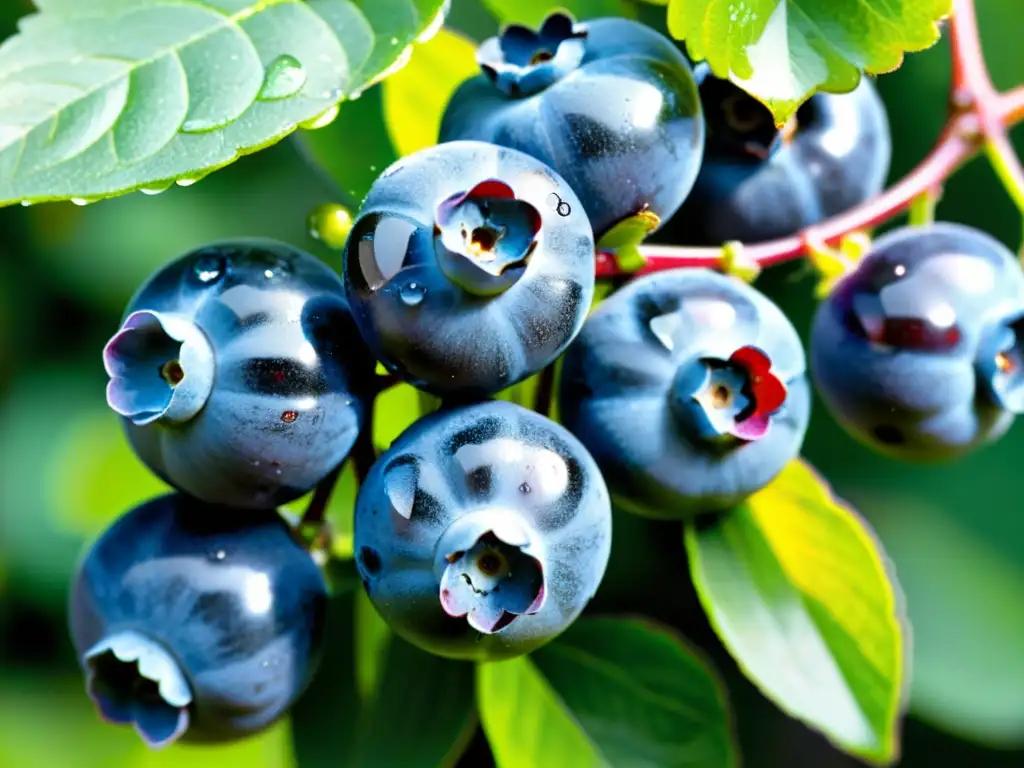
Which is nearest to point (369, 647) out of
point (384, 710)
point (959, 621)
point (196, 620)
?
point (384, 710)

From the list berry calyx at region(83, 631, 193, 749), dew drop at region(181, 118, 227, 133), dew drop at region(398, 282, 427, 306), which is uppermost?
dew drop at region(181, 118, 227, 133)

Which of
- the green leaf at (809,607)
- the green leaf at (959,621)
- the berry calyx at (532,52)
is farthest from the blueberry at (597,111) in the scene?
the green leaf at (959,621)

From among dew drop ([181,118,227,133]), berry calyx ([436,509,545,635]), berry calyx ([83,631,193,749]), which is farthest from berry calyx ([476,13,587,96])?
berry calyx ([83,631,193,749])

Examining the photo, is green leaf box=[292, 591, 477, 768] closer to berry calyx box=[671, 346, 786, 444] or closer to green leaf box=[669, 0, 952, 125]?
berry calyx box=[671, 346, 786, 444]

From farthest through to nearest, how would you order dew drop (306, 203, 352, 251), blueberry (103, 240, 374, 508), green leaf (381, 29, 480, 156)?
green leaf (381, 29, 480, 156) → dew drop (306, 203, 352, 251) → blueberry (103, 240, 374, 508)

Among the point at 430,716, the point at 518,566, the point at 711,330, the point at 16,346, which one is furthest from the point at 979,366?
the point at 16,346

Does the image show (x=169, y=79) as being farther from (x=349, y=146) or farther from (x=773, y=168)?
(x=773, y=168)

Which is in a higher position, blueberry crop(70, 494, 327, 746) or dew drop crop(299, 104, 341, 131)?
dew drop crop(299, 104, 341, 131)

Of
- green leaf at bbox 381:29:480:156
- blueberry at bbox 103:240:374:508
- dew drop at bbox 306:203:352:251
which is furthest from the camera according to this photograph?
green leaf at bbox 381:29:480:156

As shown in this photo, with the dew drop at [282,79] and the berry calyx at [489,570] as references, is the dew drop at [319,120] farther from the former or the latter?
the berry calyx at [489,570]

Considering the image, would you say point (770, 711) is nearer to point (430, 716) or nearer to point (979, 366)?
point (430, 716)
